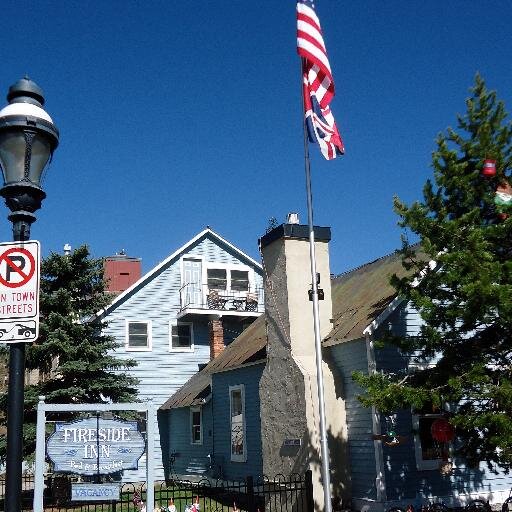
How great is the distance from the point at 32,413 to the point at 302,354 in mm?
10259

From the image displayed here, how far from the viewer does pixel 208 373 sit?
23312mm

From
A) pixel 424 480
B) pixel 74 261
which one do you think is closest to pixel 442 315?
pixel 424 480

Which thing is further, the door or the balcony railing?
the door

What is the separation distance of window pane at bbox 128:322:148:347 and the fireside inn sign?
70.8ft

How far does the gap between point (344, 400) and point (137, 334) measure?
14.7 meters

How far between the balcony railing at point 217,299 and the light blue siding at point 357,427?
13258mm

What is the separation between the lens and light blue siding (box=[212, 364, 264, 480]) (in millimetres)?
18812

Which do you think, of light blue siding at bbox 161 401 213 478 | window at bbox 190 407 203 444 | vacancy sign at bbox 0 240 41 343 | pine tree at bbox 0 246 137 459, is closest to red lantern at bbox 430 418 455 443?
vacancy sign at bbox 0 240 41 343

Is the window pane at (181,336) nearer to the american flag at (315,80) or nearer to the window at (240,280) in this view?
the window at (240,280)

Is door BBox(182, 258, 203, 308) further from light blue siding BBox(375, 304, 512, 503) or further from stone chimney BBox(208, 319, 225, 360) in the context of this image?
light blue siding BBox(375, 304, 512, 503)

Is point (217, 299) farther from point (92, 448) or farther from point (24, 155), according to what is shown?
point (24, 155)

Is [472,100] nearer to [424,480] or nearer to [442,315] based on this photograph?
[442,315]

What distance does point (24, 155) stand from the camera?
4492 millimetres

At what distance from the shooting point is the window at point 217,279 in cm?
2944
